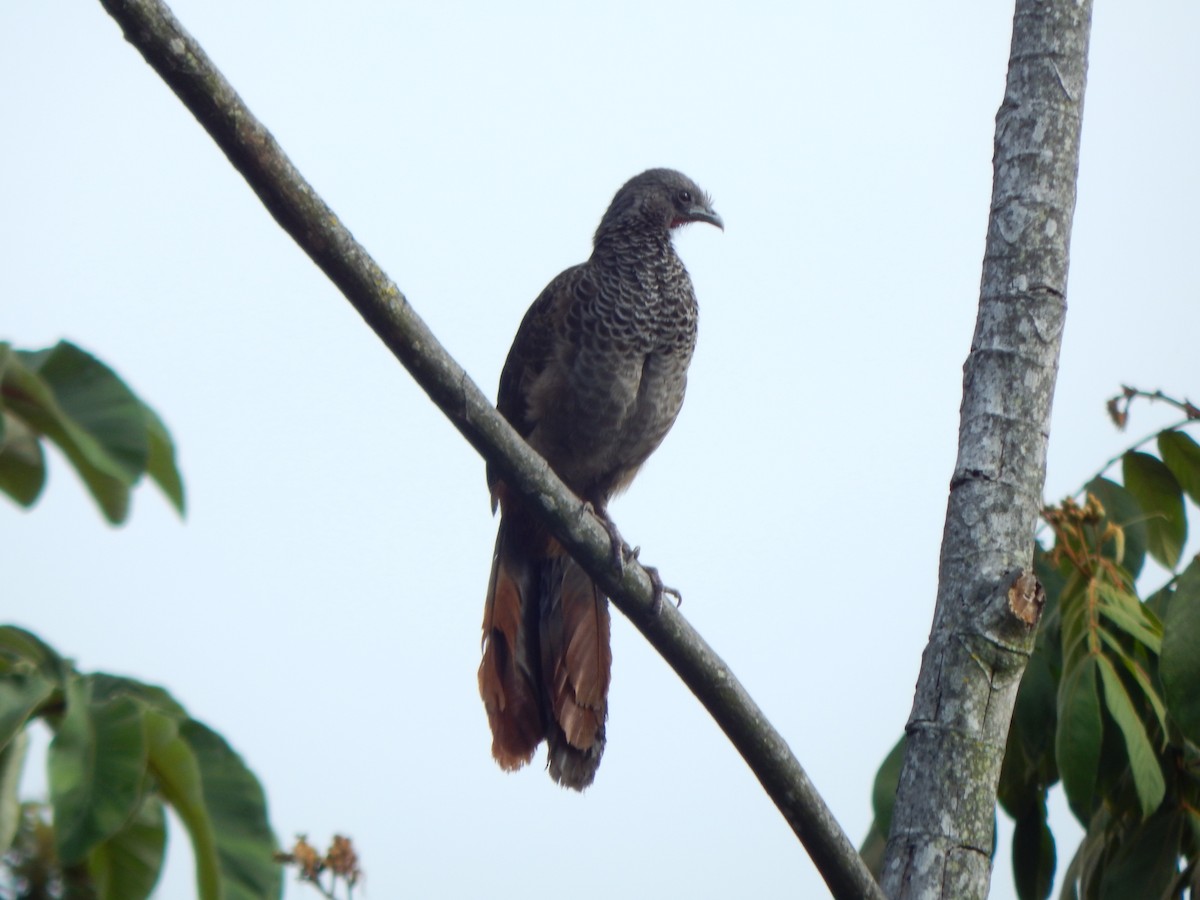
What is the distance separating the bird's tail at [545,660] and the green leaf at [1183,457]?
1654 mm

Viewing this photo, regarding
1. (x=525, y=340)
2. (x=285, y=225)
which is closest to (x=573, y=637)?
(x=525, y=340)

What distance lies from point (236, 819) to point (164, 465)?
0.34 metres

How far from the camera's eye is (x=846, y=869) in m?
2.35

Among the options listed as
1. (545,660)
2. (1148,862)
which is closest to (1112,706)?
(1148,862)

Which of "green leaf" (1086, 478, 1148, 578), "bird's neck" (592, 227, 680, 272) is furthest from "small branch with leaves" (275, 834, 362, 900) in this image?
"bird's neck" (592, 227, 680, 272)

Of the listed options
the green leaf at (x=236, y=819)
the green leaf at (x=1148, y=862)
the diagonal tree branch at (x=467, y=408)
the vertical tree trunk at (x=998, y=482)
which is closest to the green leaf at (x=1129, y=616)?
the vertical tree trunk at (x=998, y=482)

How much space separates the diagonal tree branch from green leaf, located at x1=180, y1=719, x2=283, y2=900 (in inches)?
40.6

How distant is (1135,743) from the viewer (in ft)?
8.21

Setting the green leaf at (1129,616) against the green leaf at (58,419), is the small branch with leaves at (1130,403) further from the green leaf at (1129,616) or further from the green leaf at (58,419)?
the green leaf at (58,419)

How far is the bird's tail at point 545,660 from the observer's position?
3.79 m

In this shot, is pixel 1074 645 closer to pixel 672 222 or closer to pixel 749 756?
pixel 749 756

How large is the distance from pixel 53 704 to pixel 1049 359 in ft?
6.50

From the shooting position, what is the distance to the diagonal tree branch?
1958mm

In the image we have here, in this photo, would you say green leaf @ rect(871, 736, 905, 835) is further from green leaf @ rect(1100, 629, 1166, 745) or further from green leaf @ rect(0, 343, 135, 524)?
green leaf @ rect(0, 343, 135, 524)
